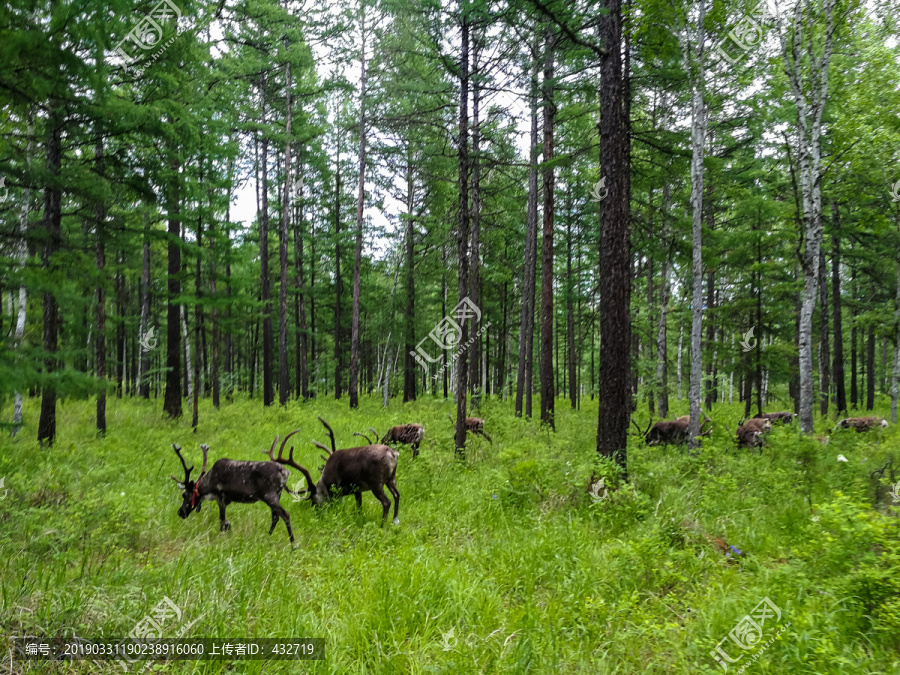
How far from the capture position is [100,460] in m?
9.91

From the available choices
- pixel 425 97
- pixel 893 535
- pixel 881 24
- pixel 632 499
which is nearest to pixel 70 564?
pixel 632 499

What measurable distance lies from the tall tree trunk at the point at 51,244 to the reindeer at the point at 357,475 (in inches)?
147

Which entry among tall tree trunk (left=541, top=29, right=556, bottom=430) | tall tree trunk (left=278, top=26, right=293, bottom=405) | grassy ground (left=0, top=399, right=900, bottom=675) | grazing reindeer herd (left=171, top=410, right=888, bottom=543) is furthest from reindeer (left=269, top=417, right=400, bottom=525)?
tall tree trunk (left=278, top=26, right=293, bottom=405)

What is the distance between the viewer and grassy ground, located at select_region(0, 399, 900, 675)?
362 cm

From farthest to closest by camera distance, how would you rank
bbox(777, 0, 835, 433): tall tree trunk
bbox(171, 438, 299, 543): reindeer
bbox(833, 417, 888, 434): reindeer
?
bbox(833, 417, 888, 434): reindeer, bbox(777, 0, 835, 433): tall tree trunk, bbox(171, 438, 299, 543): reindeer

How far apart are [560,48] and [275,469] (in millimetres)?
10625

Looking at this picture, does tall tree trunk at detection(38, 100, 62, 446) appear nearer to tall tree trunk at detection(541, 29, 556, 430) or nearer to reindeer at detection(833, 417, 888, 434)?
tall tree trunk at detection(541, 29, 556, 430)

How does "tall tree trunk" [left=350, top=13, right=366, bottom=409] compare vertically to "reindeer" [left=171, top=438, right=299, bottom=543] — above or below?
above

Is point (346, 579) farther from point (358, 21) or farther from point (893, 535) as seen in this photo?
point (358, 21)

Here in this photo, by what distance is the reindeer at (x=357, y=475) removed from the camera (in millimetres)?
7219

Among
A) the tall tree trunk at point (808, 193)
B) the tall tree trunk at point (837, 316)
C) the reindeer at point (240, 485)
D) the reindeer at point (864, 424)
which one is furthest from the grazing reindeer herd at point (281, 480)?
the tall tree trunk at point (837, 316)

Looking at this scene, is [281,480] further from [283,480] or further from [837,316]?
[837,316]

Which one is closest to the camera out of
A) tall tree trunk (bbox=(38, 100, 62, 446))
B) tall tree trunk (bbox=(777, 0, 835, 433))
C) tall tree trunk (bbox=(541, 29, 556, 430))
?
tall tree trunk (bbox=(38, 100, 62, 446))

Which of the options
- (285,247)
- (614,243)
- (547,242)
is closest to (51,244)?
(614,243)
